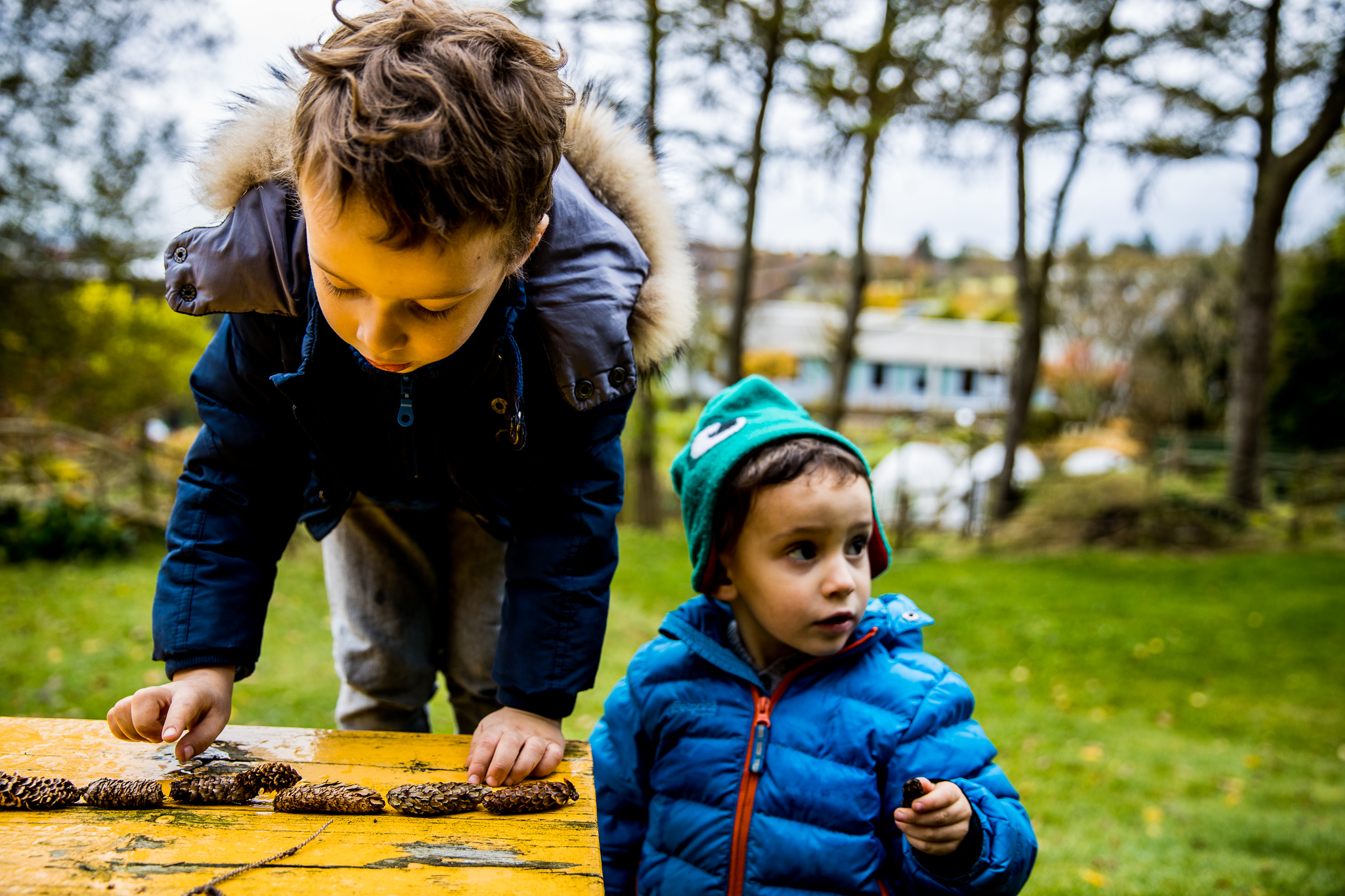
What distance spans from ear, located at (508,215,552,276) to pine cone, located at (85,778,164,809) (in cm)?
88

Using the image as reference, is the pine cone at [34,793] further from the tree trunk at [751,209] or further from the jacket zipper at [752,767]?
the tree trunk at [751,209]

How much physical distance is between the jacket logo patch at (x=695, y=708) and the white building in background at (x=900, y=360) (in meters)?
22.9

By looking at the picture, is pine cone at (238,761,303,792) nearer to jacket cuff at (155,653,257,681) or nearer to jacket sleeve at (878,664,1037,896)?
jacket cuff at (155,653,257,681)

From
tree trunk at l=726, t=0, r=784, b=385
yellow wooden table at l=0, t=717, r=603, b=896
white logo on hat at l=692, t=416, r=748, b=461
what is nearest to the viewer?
yellow wooden table at l=0, t=717, r=603, b=896

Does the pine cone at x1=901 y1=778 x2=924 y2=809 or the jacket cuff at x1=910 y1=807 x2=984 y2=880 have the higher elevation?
the pine cone at x1=901 y1=778 x2=924 y2=809

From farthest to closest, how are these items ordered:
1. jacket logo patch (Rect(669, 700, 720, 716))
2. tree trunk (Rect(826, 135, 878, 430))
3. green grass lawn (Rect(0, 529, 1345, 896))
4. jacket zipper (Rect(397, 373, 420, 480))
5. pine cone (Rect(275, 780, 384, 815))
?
tree trunk (Rect(826, 135, 878, 430)) < green grass lawn (Rect(0, 529, 1345, 896)) < jacket logo patch (Rect(669, 700, 720, 716)) < jacket zipper (Rect(397, 373, 420, 480)) < pine cone (Rect(275, 780, 384, 815))

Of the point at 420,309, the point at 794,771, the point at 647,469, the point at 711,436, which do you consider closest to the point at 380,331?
the point at 420,309

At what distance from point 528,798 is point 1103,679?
5.93m

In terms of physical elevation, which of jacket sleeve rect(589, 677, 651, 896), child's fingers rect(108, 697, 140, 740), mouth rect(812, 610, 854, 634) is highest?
mouth rect(812, 610, 854, 634)

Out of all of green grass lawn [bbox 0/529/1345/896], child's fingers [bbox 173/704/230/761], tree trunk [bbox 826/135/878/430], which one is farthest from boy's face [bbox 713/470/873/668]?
tree trunk [bbox 826/135/878/430]

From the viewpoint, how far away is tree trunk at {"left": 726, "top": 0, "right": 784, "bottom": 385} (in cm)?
980

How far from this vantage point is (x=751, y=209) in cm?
1038

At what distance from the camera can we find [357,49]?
1.23 meters

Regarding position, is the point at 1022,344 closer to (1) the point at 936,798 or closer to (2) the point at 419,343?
(1) the point at 936,798
